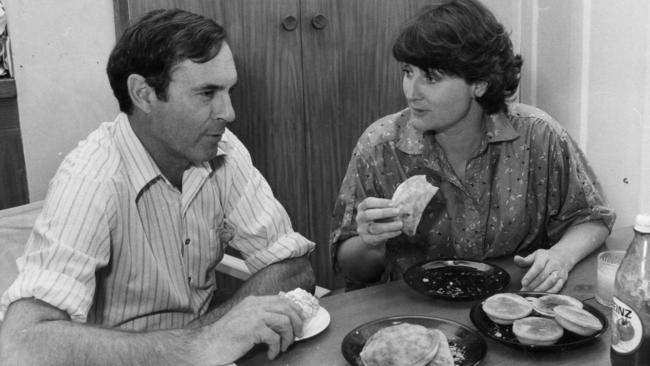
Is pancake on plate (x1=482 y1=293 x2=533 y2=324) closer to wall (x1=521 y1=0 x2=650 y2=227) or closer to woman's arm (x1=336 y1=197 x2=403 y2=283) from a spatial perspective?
woman's arm (x1=336 y1=197 x2=403 y2=283)

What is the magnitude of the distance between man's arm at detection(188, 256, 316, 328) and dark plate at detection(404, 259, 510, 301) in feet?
1.09

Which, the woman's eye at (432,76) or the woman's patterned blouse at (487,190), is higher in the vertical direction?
the woman's eye at (432,76)

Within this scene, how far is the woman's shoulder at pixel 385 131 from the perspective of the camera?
201 cm

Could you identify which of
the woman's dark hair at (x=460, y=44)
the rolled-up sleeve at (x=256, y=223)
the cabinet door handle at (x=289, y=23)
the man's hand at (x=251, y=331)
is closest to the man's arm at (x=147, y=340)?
the man's hand at (x=251, y=331)

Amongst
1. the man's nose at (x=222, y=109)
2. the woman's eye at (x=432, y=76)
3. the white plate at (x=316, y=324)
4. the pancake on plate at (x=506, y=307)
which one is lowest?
the white plate at (x=316, y=324)

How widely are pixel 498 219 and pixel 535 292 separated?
49cm

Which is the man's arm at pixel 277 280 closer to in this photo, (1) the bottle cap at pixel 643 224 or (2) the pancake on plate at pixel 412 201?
(2) the pancake on plate at pixel 412 201

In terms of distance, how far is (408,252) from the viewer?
1966 mm

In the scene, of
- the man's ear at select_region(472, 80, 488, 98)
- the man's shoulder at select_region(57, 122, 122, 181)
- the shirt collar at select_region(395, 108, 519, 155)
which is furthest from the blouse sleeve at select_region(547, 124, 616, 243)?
the man's shoulder at select_region(57, 122, 122, 181)

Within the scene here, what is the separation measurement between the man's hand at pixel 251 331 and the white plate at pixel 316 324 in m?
0.02

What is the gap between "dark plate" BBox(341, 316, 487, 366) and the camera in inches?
47.8

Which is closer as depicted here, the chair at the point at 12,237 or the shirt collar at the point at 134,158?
the shirt collar at the point at 134,158

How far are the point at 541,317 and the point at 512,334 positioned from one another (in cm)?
8

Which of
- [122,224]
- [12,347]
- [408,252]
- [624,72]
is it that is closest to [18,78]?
[122,224]
